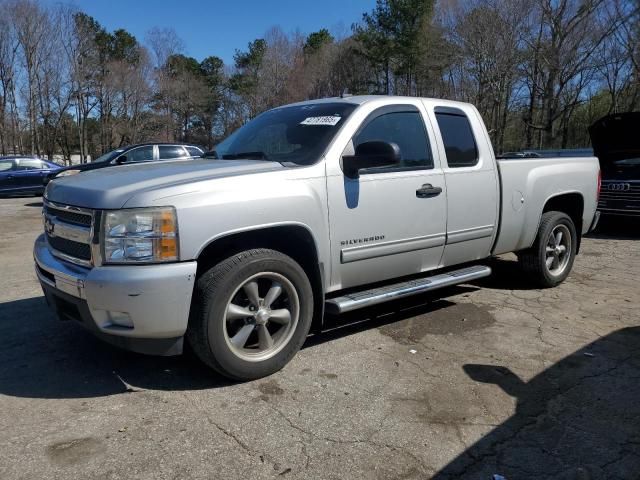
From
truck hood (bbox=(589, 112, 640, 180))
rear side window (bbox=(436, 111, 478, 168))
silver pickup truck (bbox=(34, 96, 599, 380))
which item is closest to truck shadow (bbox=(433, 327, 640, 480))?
silver pickup truck (bbox=(34, 96, 599, 380))

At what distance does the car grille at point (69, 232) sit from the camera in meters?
3.17

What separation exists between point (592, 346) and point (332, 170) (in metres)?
2.54

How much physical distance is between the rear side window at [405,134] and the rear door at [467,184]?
21 centimetres

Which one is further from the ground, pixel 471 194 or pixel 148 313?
pixel 471 194

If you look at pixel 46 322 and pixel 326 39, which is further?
pixel 326 39

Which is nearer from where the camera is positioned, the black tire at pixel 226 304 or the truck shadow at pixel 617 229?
the black tire at pixel 226 304

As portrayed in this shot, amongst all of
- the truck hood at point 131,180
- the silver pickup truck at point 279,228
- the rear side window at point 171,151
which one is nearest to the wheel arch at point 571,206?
the silver pickup truck at point 279,228

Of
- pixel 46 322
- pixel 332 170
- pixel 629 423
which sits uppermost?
pixel 332 170

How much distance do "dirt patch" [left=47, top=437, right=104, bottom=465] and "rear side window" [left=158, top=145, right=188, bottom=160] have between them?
1314cm

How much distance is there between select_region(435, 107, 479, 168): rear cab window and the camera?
15.2ft

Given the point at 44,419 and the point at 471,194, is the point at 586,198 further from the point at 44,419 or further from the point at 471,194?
the point at 44,419

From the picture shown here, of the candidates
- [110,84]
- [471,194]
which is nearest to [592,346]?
[471,194]

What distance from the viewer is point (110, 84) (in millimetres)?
44312

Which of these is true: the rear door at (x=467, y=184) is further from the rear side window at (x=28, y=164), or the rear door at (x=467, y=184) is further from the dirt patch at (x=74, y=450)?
the rear side window at (x=28, y=164)
